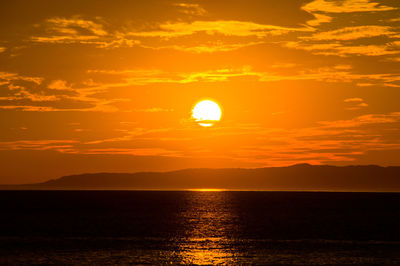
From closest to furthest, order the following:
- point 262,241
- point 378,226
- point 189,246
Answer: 1. point 189,246
2. point 262,241
3. point 378,226

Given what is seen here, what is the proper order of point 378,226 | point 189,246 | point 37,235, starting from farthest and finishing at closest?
1. point 378,226
2. point 37,235
3. point 189,246

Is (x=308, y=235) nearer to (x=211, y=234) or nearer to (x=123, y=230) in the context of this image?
(x=211, y=234)

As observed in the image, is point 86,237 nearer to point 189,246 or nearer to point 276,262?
point 189,246

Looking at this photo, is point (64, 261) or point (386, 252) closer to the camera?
point (64, 261)

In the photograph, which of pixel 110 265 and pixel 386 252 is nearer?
pixel 110 265

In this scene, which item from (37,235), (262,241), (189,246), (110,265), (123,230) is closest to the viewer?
(110,265)

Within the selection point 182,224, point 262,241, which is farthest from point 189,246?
point 182,224

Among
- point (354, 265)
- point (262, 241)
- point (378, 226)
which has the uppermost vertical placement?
point (378, 226)

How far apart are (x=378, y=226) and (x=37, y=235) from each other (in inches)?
2489

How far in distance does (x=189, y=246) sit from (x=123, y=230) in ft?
90.1

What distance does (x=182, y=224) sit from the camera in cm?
10594

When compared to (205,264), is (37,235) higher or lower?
higher

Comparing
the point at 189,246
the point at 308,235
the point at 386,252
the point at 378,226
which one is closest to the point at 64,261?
the point at 189,246

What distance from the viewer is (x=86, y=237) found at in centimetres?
7888
